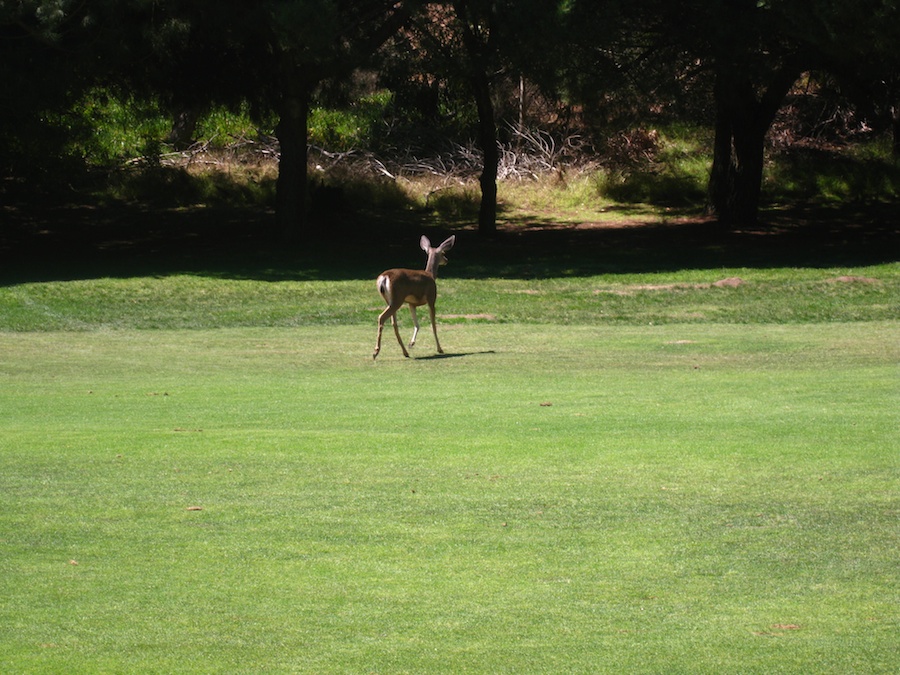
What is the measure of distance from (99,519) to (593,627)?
3.68 m

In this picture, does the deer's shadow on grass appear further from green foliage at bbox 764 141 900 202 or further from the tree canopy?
green foliage at bbox 764 141 900 202

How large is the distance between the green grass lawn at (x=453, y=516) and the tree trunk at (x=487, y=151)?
20455 millimetres

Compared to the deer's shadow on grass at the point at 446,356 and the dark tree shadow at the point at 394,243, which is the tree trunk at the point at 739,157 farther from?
the deer's shadow on grass at the point at 446,356

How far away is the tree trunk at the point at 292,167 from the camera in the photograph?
3762 cm

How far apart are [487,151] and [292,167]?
6.01 metres

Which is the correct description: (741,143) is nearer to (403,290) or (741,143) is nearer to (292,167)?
(292,167)

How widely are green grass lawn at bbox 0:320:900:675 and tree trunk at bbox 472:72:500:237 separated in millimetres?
20455

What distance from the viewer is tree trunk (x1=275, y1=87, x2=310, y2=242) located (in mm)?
37625

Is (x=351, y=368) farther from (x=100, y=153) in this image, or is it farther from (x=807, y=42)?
(x=100, y=153)

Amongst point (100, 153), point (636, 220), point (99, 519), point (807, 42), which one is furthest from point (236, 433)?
point (100, 153)

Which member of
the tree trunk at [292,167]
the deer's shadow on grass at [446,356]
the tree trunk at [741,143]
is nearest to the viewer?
the deer's shadow on grass at [446,356]

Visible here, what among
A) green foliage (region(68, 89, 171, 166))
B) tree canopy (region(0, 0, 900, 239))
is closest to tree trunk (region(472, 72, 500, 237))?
tree canopy (region(0, 0, 900, 239))

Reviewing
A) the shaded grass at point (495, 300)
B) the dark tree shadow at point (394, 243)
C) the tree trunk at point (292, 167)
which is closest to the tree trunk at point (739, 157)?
the dark tree shadow at point (394, 243)

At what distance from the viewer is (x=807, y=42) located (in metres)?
32.9
